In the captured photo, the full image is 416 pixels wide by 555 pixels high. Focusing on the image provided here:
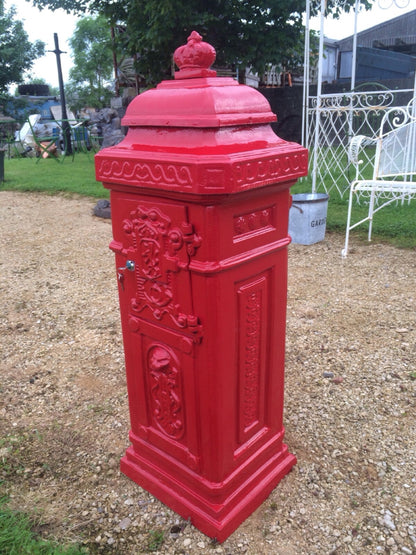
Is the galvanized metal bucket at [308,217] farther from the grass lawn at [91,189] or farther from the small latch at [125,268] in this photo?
the small latch at [125,268]

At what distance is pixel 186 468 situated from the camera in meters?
1.74

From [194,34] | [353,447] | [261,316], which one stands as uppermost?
[194,34]

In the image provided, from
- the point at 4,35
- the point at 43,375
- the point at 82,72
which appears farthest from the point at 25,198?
the point at 82,72

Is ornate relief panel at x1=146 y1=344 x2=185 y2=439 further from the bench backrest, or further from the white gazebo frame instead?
the white gazebo frame

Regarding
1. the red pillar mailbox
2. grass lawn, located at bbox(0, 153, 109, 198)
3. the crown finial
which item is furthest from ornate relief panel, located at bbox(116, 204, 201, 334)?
grass lawn, located at bbox(0, 153, 109, 198)

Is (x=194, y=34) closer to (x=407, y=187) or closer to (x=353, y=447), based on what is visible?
(x=353, y=447)

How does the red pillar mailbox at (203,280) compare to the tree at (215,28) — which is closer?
the red pillar mailbox at (203,280)

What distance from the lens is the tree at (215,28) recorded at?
8.28m

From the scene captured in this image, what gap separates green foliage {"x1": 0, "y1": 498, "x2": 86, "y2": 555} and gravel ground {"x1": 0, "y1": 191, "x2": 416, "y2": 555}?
6cm

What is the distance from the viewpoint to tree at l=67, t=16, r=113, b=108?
102 ft

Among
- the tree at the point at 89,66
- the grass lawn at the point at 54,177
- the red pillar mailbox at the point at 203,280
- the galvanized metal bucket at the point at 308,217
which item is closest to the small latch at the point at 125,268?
the red pillar mailbox at the point at 203,280

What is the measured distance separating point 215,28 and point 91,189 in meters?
3.96

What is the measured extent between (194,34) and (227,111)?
32 centimetres

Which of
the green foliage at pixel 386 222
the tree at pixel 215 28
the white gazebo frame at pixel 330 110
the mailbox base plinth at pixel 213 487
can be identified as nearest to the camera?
the mailbox base plinth at pixel 213 487
